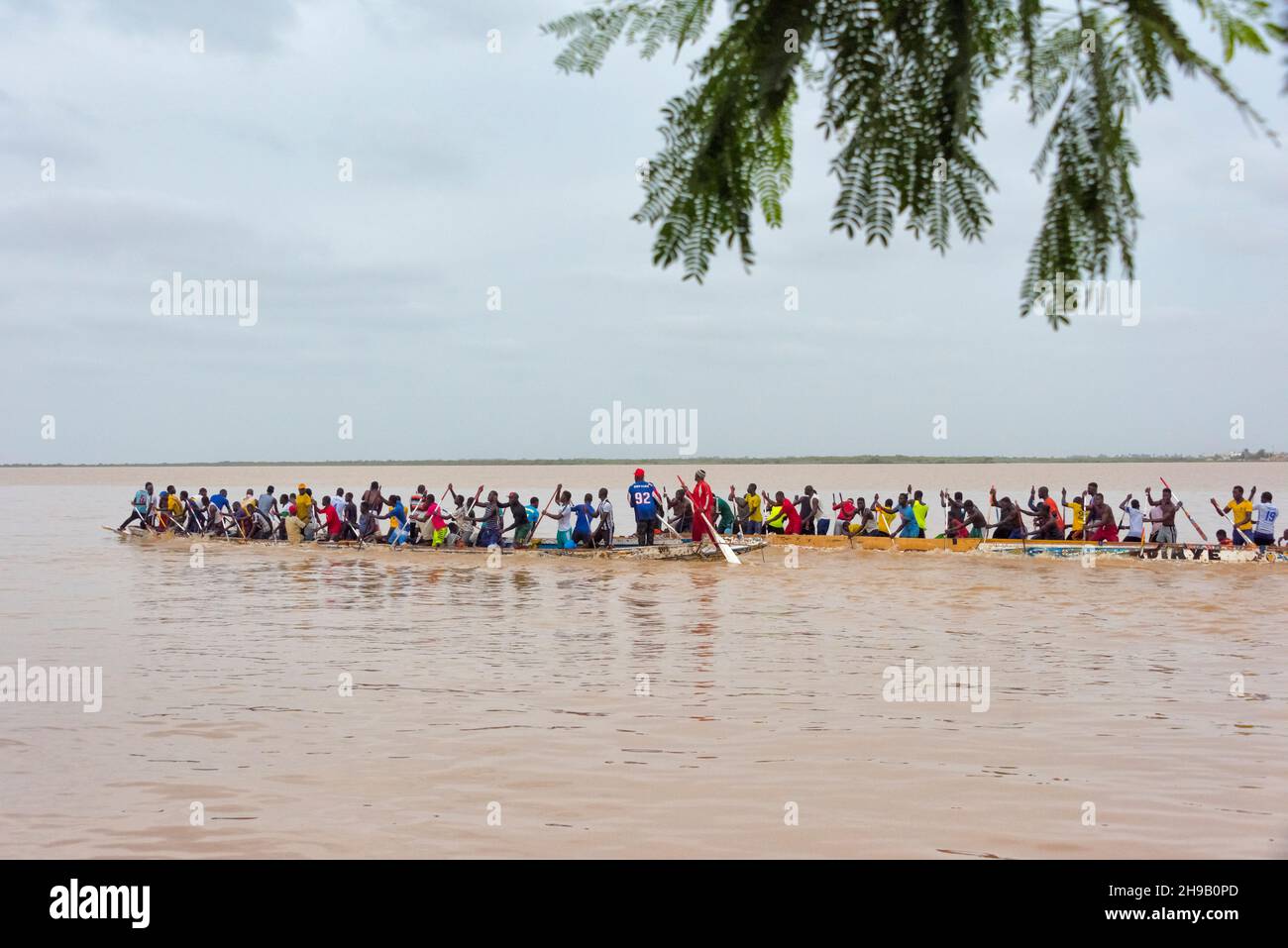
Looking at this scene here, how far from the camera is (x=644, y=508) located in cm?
2645

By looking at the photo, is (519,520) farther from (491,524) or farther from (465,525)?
(465,525)

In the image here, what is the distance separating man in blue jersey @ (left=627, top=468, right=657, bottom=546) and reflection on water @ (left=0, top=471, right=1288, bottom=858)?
20.9 ft

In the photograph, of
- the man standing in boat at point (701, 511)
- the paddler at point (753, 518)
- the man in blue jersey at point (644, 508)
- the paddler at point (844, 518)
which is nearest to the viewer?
the man standing in boat at point (701, 511)

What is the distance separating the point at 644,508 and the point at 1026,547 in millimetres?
8827

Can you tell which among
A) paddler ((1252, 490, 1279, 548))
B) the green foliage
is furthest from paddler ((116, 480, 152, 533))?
the green foliage

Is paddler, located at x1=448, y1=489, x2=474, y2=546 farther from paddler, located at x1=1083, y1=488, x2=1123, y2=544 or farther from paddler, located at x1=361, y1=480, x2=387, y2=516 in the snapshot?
paddler, located at x1=1083, y1=488, x2=1123, y2=544

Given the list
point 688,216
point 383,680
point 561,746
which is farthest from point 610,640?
point 688,216

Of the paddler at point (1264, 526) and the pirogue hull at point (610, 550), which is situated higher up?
the paddler at point (1264, 526)

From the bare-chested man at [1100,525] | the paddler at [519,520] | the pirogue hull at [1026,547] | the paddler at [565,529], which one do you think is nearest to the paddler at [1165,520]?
the pirogue hull at [1026,547]

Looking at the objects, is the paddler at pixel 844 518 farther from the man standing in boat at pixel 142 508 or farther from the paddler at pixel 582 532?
the man standing in boat at pixel 142 508

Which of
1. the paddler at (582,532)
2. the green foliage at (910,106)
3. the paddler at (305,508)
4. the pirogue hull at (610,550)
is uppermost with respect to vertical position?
the green foliage at (910,106)

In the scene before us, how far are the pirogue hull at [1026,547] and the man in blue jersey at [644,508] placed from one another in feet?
12.3

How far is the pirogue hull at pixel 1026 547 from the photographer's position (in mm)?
24156

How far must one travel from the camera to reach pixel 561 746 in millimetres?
9562
